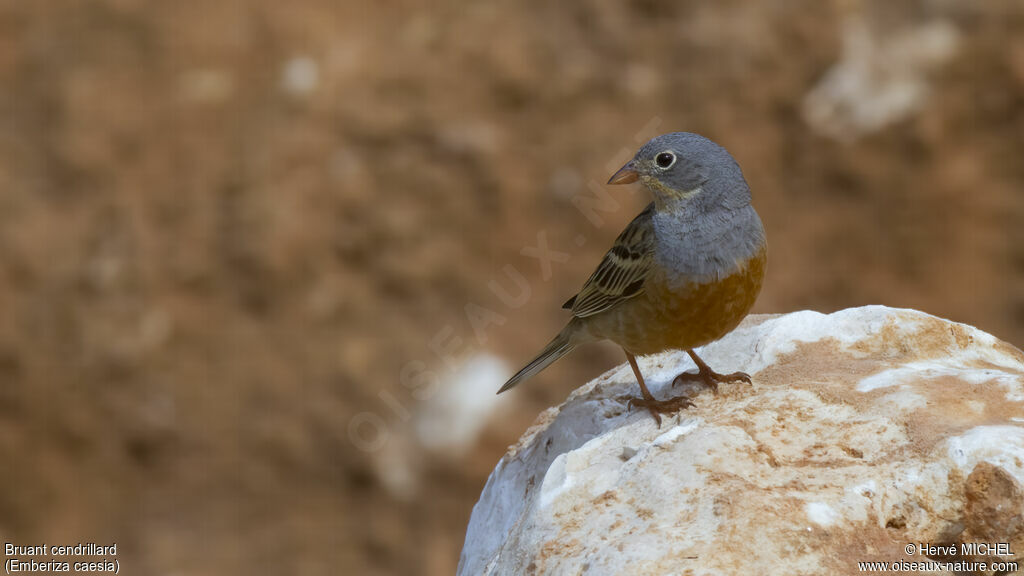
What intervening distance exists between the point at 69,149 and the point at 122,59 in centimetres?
96

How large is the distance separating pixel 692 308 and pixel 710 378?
1.42 feet

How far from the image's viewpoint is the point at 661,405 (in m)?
4.42

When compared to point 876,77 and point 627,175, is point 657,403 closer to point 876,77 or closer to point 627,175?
point 627,175

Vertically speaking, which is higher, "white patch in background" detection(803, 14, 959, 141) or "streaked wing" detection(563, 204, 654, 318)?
"white patch in background" detection(803, 14, 959, 141)

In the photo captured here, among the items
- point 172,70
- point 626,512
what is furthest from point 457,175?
point 626,512

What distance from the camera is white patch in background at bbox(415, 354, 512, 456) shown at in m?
8.42

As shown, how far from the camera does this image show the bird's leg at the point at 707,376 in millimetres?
4504

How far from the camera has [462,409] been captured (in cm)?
847

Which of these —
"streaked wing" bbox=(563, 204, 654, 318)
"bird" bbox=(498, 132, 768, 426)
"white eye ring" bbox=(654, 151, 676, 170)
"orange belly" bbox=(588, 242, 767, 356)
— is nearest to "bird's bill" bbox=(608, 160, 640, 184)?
"bird" bbox=(498, 132, 768, 426)

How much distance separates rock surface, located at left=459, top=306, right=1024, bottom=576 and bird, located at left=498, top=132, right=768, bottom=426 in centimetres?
29

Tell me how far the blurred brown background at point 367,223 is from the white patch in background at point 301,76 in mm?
28
